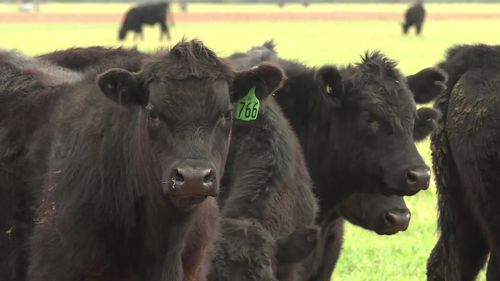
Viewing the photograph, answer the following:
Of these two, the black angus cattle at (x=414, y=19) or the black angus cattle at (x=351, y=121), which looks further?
the black angus cattle at (x=414, y=19)

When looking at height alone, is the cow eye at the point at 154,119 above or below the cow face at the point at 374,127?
above

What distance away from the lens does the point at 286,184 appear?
6.36 m

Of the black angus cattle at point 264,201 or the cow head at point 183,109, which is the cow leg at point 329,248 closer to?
the black angus cattle at point 264,201

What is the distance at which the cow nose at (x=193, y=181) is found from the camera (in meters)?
4.49

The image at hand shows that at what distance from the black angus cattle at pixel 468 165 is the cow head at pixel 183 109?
242 centimetres

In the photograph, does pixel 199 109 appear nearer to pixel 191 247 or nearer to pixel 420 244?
pixel 191 247

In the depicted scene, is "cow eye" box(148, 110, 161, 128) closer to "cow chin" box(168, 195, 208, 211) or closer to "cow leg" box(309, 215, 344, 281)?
"cow chin" box(168, 195, 208, 211)

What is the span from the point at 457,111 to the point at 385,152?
31.1 inches

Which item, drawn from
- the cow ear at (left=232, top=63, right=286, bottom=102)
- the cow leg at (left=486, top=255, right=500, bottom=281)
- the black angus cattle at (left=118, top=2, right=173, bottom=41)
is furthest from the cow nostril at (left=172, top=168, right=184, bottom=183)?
the black angus cattle at (left=118, top=2, right=173, bottom=41)

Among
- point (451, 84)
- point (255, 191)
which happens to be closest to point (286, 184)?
point (255, 191)

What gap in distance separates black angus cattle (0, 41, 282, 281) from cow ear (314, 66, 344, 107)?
1.65 meters

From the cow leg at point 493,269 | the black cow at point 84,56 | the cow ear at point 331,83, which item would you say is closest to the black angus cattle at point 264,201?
the black cow at point 84,56

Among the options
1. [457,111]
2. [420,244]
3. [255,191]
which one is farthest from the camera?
[420,244]

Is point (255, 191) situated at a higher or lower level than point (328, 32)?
higher
